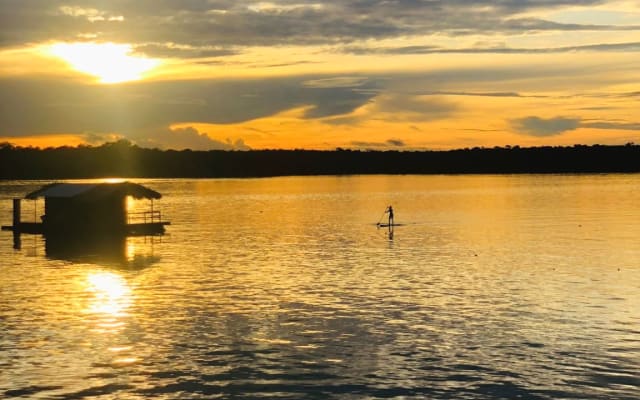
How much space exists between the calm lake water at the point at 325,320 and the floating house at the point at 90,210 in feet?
22.8

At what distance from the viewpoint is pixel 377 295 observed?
37.8 m

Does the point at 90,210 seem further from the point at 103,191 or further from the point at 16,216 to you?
the point at 16,216

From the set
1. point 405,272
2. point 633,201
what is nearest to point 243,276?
point 405,272

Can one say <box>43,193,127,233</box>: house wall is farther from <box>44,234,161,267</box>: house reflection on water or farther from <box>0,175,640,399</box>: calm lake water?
<box>0,175,640,399</box>: calm lake water

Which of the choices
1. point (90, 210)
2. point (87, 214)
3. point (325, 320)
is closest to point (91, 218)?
point (87, 214)

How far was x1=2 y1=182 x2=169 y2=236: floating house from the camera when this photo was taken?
73.2 metres

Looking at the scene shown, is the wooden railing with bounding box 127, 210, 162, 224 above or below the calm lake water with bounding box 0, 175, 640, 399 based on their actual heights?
above

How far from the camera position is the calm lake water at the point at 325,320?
Answer: 2295 centimetres

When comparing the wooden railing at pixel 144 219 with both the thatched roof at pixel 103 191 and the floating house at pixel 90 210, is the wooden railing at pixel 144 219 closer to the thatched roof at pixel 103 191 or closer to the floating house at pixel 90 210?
the floating house at pixel 90 210

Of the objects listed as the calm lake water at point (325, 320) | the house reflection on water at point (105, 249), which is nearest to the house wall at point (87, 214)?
the house reflection on water at point (105, 249)

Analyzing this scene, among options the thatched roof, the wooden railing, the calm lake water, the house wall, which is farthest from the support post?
the calm lake water

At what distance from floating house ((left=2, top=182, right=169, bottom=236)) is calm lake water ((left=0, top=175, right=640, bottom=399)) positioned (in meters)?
6.96

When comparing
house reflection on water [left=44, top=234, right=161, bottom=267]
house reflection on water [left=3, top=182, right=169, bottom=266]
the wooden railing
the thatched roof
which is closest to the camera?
house reflection on water [left=44, top=234, right=161, bottom=267]

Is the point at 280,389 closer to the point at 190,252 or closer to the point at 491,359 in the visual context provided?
the point at 491,359
